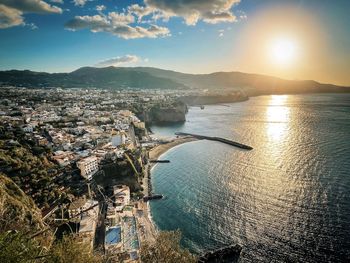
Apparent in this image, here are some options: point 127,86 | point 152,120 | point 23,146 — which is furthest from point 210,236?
point 127,86

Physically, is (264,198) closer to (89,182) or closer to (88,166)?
(89,182)

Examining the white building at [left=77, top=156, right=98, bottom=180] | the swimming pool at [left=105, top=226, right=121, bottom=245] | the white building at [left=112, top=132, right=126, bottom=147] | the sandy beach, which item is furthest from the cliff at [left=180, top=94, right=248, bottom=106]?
the swimming pool at [left=105, top=226, right=121, bottom=245]

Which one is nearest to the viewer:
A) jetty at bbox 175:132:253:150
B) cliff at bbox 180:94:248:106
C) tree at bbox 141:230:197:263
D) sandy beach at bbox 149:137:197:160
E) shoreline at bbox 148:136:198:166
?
tree at bbox 141:230:197:263

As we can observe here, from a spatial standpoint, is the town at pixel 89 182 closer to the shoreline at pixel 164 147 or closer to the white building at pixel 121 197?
the white building at pixel 121 197

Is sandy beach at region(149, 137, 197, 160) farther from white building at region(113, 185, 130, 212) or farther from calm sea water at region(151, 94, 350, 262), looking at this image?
white building at region(113, 185, 130, 212)

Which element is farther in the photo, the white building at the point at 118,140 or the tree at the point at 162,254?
the white building at the point at 118,140

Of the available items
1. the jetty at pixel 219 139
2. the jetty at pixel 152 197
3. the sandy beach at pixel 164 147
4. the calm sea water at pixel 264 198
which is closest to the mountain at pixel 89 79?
the jetty at pixel 219 139

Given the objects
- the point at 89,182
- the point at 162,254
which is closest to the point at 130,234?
the point at 89,182
